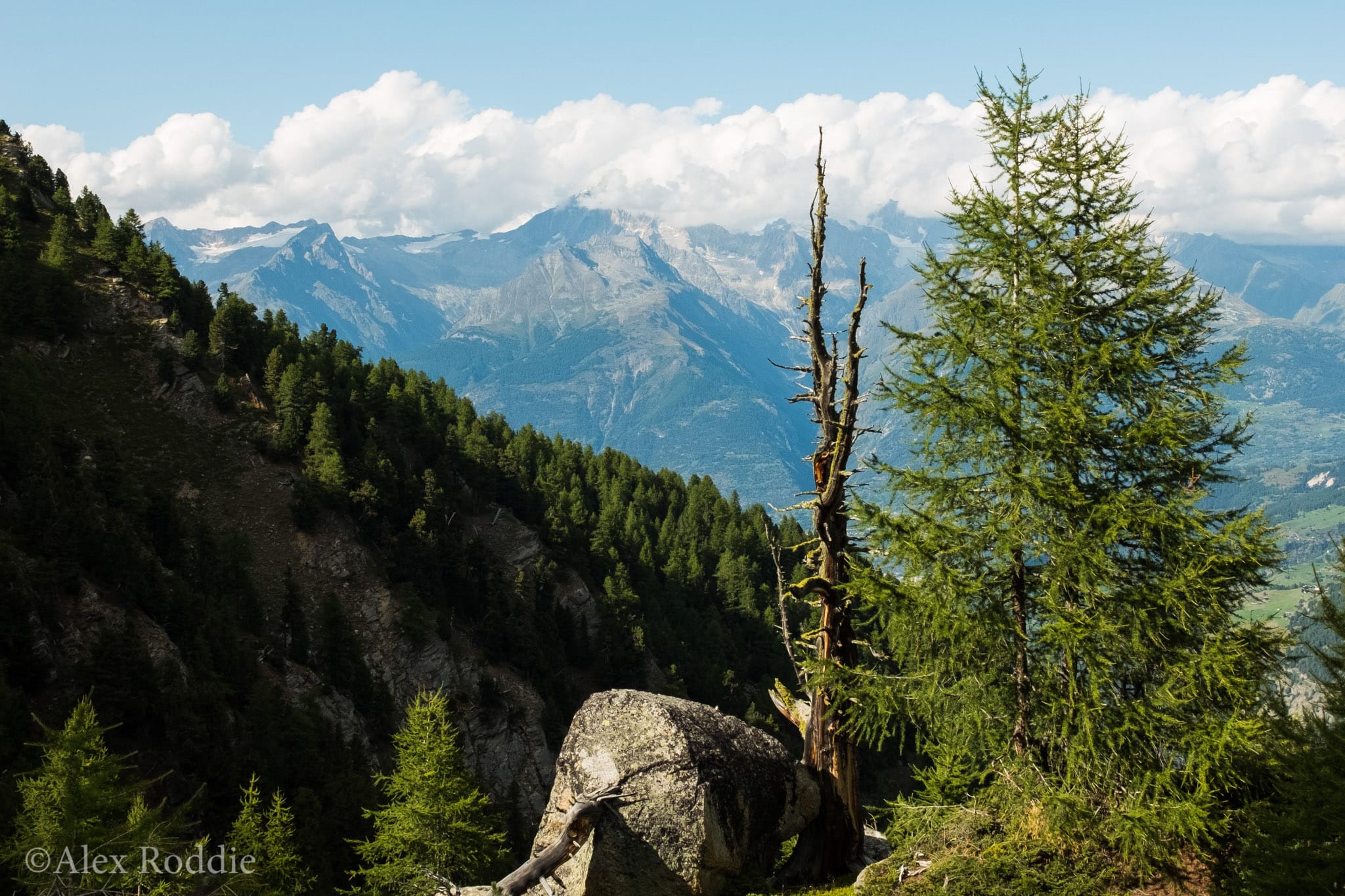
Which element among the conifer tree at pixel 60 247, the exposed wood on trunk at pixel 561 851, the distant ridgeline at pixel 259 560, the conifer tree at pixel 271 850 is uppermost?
the conifer tree at pixel 60 247

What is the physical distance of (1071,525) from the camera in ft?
47.4

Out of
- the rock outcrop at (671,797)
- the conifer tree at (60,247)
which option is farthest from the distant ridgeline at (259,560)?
the rock outcrop at (671,797)

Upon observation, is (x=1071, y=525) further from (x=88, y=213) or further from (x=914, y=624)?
(x=88, y=213)

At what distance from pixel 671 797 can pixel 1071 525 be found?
29.0 ft

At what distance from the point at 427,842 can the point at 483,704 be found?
46512 mm

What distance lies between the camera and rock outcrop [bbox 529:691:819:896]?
651 inches

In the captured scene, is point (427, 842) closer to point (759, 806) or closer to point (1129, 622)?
point (759, 806)

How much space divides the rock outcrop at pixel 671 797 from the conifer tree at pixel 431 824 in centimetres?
890

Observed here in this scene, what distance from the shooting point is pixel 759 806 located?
17.7 metres

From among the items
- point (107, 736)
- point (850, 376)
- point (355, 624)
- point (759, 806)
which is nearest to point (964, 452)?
point (850, 376)

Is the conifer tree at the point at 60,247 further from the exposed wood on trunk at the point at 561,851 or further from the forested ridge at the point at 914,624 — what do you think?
the exposed wood on trunk at the point at 561,851

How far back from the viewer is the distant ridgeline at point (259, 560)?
4006 centimetres

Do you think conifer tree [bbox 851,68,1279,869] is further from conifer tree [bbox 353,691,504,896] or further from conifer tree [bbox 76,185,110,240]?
conifer tree [bbox 76,185,110,240]

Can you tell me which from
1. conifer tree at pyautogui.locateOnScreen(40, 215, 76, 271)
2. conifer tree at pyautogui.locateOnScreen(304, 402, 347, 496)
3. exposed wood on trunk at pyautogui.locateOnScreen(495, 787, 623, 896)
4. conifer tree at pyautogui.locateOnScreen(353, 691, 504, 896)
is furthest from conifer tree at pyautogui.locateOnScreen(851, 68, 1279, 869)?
conifer tree at pyautogui.locateOnScreen(40, 215, 76, 271)
